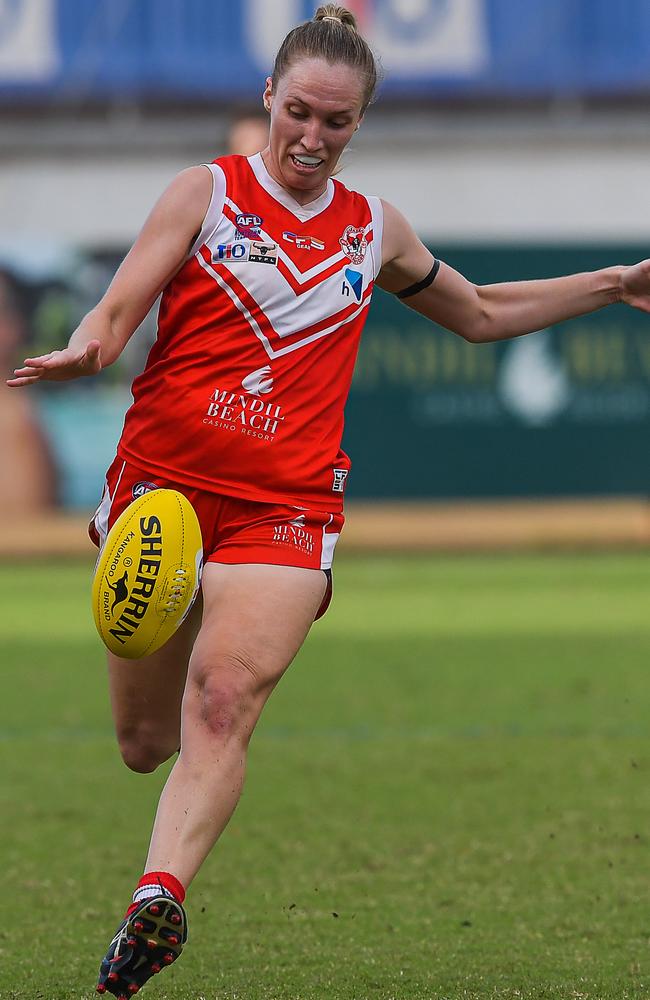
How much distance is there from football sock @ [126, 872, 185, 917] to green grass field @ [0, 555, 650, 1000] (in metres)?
0.53

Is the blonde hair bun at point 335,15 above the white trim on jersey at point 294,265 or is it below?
above

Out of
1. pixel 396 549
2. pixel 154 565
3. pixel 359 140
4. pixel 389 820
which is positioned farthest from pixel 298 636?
pixel 359 140

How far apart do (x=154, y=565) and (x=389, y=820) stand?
2717 mm

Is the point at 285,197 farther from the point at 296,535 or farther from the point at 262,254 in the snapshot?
the point at 296,535

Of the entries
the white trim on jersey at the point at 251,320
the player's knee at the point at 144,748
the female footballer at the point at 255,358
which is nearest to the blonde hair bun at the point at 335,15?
the female footballer at the point at 255,358

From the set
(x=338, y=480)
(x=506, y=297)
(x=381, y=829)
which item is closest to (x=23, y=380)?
(x=338, y=480)

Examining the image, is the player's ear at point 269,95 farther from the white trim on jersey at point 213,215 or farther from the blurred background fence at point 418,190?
the blurred background fence at point 418,190

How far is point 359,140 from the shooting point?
2422cm

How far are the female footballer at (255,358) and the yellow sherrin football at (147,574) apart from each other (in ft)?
0.33

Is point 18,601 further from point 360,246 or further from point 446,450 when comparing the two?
point 360,246

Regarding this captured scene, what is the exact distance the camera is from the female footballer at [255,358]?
4.57 meters

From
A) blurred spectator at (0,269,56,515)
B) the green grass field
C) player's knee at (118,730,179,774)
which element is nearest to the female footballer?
player's knee at (118,730,179,774)

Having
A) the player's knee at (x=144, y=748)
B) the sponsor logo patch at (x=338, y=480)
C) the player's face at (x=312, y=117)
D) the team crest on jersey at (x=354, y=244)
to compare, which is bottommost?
the player's knee at (x=144, y=748)

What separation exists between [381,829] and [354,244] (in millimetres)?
2711
